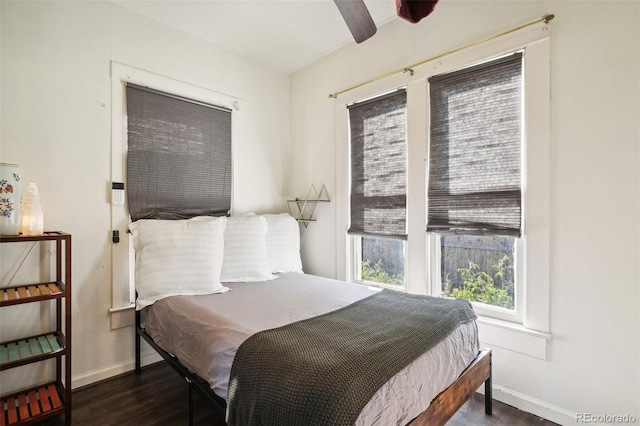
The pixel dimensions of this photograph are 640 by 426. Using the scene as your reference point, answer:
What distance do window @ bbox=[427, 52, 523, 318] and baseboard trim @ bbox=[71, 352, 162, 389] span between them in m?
2.35

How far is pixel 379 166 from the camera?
2619 mm

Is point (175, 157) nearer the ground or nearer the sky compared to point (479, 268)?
nearer the sky

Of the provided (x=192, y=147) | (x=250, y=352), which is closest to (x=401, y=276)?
(x=250, y=352)

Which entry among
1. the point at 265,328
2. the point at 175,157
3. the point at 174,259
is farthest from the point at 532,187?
the point at 175,157

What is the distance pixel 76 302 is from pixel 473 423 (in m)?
2.68

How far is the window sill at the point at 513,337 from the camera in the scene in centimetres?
180

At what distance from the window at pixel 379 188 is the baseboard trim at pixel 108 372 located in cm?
184

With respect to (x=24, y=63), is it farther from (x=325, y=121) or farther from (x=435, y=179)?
(x=435, y=179)

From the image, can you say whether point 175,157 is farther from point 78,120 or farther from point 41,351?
point 41,351

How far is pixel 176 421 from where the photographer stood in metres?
1.77

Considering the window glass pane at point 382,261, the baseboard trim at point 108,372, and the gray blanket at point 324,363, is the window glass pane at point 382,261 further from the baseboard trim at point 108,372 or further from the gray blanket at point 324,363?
the baseboard trim at point 108,372

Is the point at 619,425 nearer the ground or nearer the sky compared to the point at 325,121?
nearer the ground

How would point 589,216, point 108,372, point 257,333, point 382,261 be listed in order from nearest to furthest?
1. point 257,333
2. point 589,216
3. point 108,372
4. point 382,261

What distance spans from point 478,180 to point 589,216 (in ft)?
2.00
